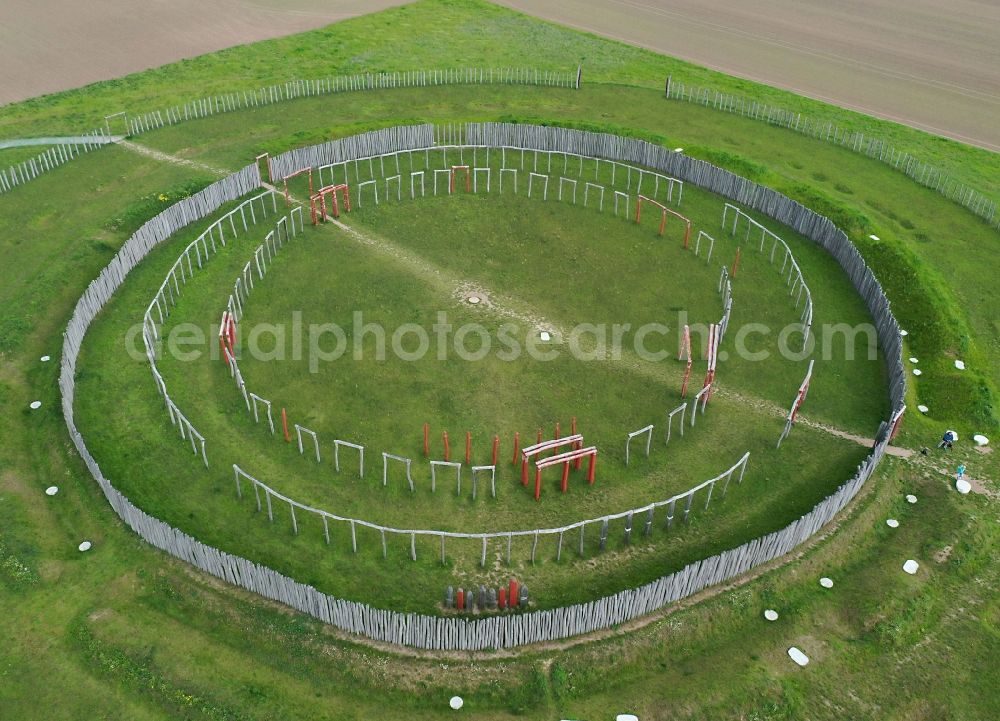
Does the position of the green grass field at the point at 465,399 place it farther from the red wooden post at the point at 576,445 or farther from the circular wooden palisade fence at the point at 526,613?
the circular wooden palisade fence at the point at 526,613

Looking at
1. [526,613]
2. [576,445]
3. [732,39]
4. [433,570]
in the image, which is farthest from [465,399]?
[732,39]

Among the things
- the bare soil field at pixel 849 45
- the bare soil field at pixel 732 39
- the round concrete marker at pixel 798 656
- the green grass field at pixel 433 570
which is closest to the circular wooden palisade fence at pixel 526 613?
the green grass field at pixel 433 570

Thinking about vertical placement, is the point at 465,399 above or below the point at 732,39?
below

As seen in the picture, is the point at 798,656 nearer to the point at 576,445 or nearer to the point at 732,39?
the point at 576,445

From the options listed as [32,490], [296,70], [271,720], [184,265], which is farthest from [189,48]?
[271,720]

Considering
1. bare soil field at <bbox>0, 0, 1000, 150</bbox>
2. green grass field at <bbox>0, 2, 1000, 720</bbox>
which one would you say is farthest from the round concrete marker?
bare soil field at <bbox>0, 0, 1000, 150</bbox>

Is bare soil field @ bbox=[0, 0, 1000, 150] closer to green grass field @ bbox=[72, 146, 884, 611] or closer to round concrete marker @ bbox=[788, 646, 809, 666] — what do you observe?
green grass field @ bbox=[72, 146, 884, 611]
